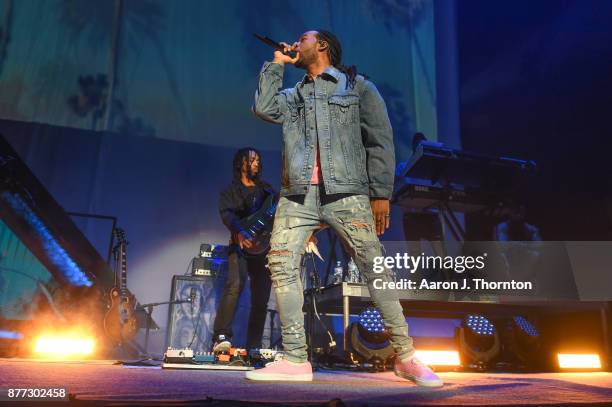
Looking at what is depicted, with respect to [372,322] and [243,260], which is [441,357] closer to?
[372,322]

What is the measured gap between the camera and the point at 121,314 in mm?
4617

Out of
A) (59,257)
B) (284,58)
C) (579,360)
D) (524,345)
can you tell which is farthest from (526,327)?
(59,257)

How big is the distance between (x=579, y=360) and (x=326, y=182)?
11.4 feet

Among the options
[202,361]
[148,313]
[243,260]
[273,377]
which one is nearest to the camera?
[273,377]

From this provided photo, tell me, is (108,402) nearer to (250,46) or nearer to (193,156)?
(193,156)

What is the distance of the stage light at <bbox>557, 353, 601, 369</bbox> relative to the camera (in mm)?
4054

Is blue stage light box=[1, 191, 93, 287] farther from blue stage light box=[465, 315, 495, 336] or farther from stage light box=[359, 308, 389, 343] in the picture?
blue stage light box=[465, 315, 495, 336]

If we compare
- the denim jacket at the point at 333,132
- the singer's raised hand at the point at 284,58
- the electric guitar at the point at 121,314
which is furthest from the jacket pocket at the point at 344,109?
the electric guitar at the point at 121,314

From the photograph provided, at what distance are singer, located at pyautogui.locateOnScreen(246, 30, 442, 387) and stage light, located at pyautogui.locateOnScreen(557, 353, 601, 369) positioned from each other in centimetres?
276

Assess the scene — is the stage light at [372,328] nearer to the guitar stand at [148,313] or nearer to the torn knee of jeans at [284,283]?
the torn knee of jeans at [284,283]

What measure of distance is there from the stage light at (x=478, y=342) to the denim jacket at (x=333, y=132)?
2456 millimetres

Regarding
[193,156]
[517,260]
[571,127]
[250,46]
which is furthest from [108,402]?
[250,46]

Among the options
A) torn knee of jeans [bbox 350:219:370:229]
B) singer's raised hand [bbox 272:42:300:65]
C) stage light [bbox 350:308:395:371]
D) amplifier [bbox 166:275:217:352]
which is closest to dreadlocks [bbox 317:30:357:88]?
singer's raised hand [bbox 272:42:300:65]

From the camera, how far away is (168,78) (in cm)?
588
